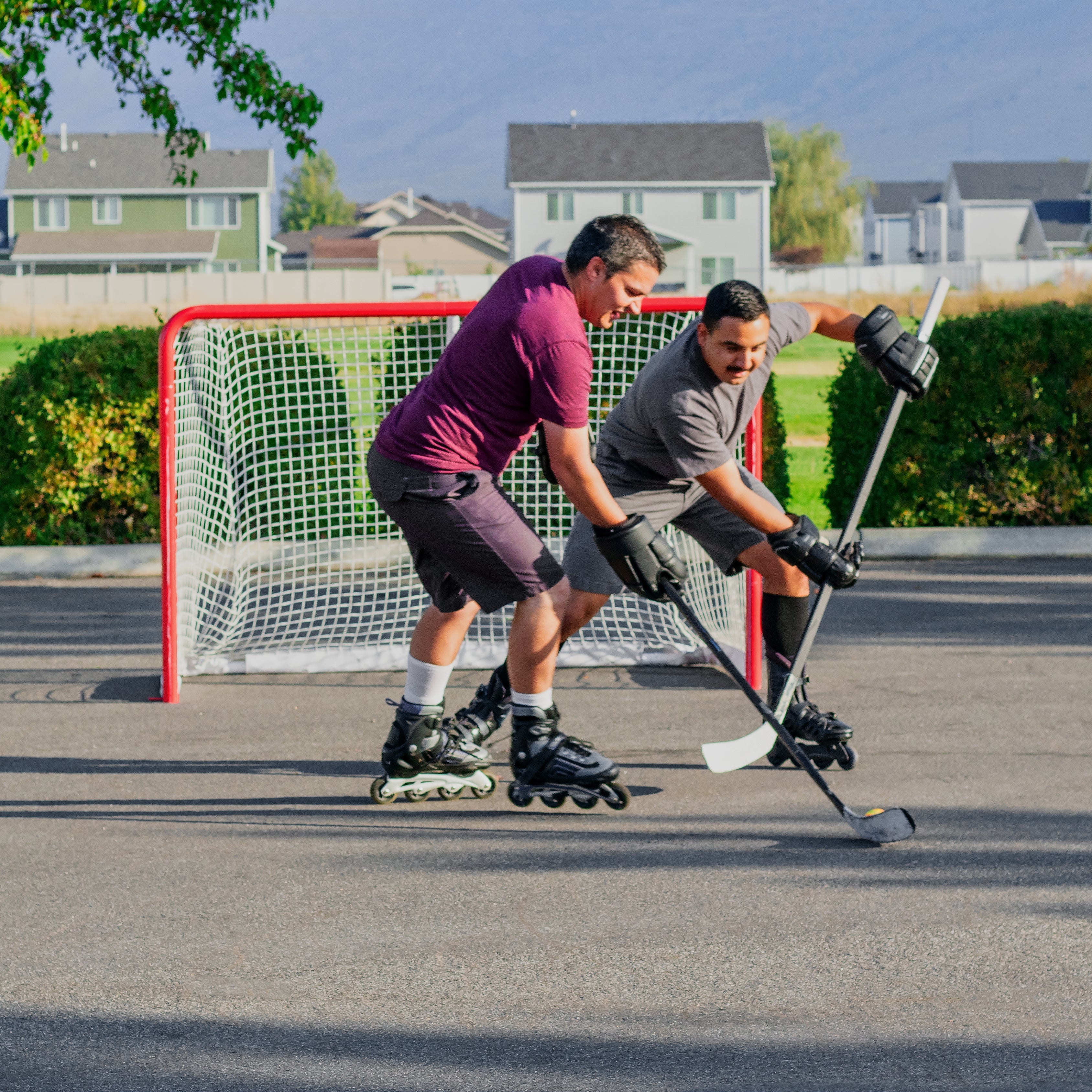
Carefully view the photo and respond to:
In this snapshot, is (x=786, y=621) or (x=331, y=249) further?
(x=331, y=249)

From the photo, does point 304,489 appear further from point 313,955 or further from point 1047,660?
point 313,955

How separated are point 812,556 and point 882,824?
36.7 inches

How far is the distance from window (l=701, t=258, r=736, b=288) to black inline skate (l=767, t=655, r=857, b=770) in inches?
2434

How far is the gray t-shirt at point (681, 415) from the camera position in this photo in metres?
4.85

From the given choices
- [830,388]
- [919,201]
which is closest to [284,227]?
[919,201]

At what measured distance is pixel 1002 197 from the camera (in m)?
94.5

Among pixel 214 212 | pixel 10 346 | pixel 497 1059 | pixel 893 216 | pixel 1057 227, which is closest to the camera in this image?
pixel 497 1059

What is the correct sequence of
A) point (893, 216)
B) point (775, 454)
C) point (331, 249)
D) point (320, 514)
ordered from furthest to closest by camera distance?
point (893, 216) < point (331, 249) < point (775, 454) < point (320, 514)

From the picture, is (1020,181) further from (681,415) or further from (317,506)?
(681,415)

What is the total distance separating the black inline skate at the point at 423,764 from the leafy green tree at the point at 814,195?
92.5 meters

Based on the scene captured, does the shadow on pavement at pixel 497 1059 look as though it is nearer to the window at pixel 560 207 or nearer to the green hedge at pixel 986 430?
the green hedge at pixel 986 430

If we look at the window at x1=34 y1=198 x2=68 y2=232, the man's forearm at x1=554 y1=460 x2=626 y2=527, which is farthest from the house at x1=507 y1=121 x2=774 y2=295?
the man's forearm at x1=554 y1=460 x2=626 y2=527

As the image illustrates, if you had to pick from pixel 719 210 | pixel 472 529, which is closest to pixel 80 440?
pixel 472 529

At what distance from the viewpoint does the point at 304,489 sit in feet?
28.9
